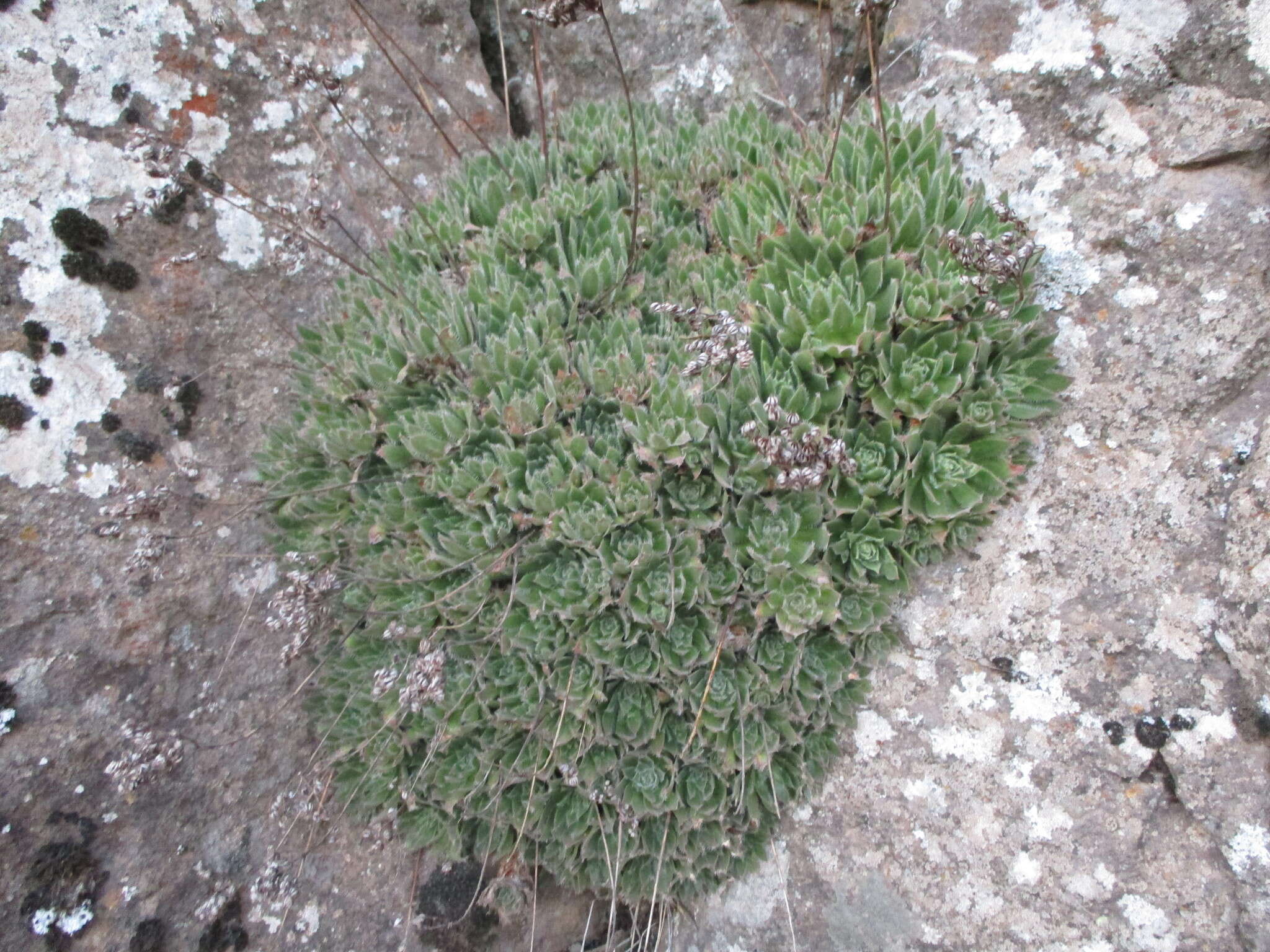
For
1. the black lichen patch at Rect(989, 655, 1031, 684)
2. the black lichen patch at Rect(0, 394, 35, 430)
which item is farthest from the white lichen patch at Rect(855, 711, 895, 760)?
the black lichen patch at Rect(0, 394, 35, 430)

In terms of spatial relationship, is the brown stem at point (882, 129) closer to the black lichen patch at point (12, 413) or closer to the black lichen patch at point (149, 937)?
the black lichen patch at point (12, 413)

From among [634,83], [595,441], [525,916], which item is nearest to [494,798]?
[525,916]

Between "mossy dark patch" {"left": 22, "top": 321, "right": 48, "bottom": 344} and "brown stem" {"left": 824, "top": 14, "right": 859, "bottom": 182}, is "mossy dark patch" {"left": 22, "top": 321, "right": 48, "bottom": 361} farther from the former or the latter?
"brown stem" {"left": 824, "top": 14, "right": 859, "bottom": 182}

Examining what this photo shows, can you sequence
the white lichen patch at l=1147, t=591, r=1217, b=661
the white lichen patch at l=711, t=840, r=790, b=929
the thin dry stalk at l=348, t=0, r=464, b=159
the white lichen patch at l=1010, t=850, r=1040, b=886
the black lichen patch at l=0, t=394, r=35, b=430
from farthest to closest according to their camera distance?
the thin dry stalk at l=348, t=0, r=464, b=159, the white lichen patch at l=711, t=840, r=790, b=929, the black lichen patch at l=0, t=394, r=35, b=430, the white lichen patch at l=1010, t=850, r=1040, b=886, the white lichen patch at l=1147, t=591, r=1217, b=661

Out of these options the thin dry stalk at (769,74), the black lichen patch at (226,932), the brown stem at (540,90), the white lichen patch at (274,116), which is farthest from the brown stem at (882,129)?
the black lichen patch at (226,932)

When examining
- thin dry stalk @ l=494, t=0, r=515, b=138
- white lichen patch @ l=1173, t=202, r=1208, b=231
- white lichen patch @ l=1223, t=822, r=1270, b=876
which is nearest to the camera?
white lichen patch @ l=1223, t=822, r=1270, b=876

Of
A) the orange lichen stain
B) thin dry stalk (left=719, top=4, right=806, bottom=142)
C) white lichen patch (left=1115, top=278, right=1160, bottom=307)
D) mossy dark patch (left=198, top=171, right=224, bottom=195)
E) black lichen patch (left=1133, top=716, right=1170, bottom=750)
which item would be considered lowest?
black lichen patch (left=1133, top=716, right=1170, bottom=750)

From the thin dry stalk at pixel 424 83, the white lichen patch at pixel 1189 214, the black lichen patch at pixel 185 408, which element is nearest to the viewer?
the white lichen patch at pixel 1189 214
